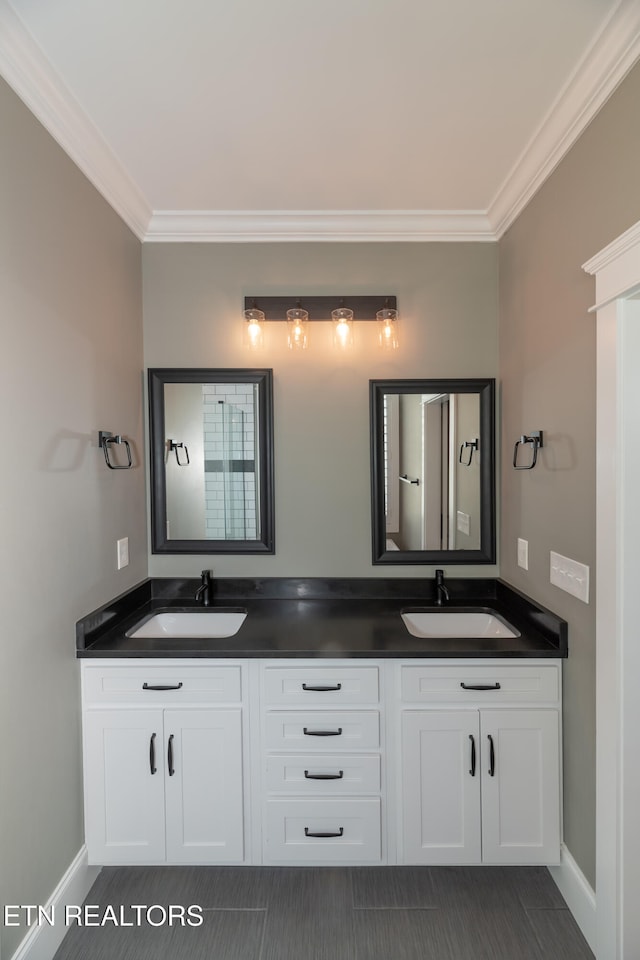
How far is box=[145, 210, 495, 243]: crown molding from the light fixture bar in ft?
0.93

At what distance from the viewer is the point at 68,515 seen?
1.72 m

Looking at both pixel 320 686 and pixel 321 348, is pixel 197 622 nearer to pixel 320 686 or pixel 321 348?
pixel 320 686

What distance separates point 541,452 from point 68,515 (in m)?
1.81

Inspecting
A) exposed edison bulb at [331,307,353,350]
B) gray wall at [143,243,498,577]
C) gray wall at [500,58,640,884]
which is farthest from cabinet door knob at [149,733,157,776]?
exposed edison bulb at [331,307,353,350]

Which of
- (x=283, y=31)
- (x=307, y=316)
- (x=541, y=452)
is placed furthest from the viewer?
(x=307, y=316)

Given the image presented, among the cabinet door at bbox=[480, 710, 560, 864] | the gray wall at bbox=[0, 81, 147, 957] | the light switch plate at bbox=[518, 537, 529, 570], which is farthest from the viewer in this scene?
the light switch plate at bbox=[518, 537, 529, 570]

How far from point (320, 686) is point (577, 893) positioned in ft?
3.64

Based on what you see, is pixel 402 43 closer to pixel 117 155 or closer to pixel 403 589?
pixel 117 155

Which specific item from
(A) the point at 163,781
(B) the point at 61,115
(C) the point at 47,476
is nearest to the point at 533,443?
(C) the point at 47,476

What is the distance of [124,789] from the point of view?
71.1 inches

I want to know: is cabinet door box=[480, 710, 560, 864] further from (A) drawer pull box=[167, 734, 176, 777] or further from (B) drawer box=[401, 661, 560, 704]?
(A) drawer pull box=[167, 734, 176, 777]

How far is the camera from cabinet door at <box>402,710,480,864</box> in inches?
70.5

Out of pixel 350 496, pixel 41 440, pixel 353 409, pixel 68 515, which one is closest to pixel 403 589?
pixel 350 496

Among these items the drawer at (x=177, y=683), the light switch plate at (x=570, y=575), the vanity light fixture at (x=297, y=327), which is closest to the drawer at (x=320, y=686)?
the drawer at (x=177, y=683)
